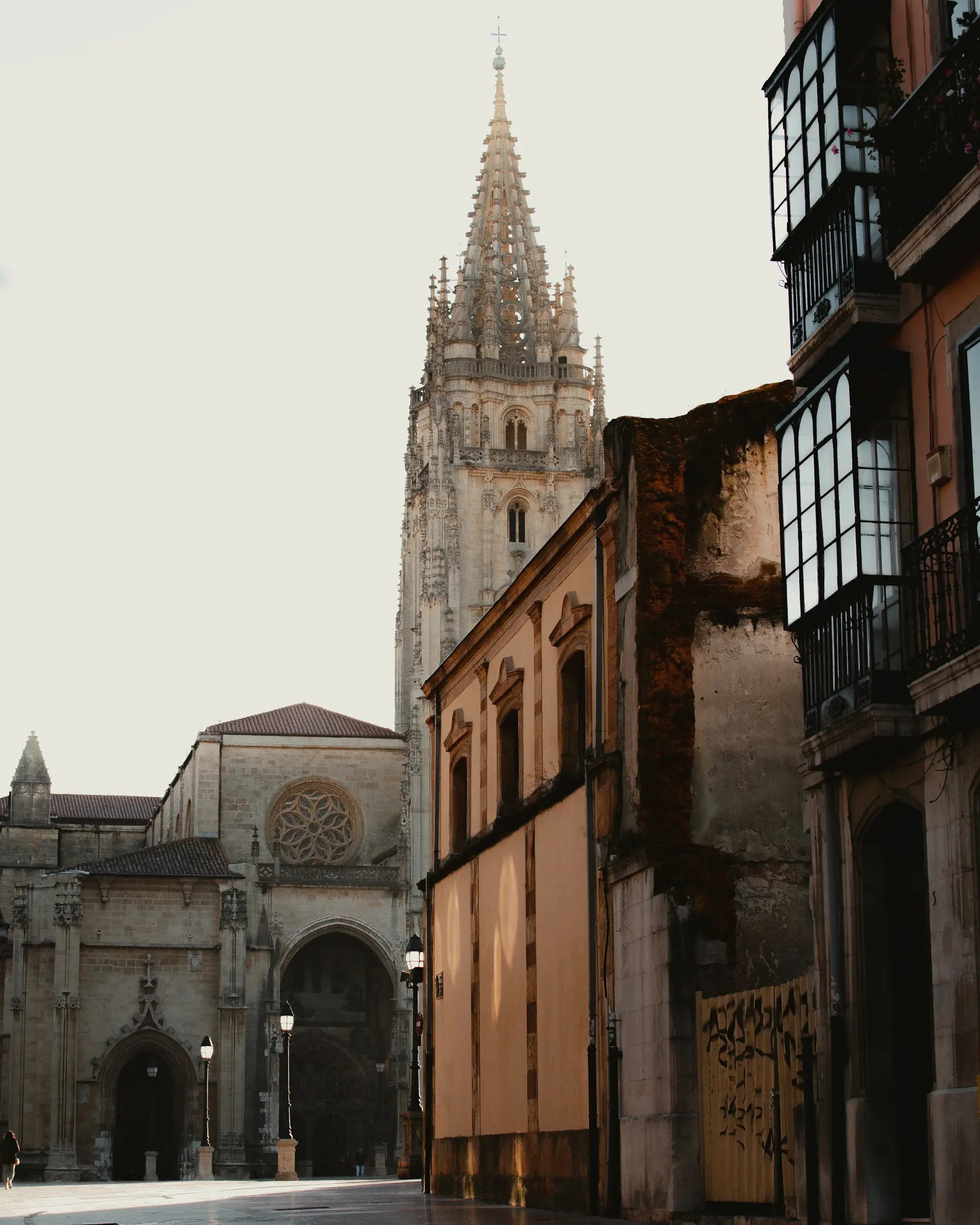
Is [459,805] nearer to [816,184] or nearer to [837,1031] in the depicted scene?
[837,1031]

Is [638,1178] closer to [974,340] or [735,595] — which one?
[735,595]

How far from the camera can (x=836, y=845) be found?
1321 cm

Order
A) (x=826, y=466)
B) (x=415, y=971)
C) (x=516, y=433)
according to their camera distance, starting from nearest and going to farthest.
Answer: (x=826, y=466) < (x=415, y=971) < (x=516, y=433)

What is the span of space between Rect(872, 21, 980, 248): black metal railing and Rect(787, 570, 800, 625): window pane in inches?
97.7

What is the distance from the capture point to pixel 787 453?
13.8 meters

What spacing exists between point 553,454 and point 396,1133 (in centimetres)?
3046

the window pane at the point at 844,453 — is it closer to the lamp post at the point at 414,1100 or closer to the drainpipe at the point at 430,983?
the drainpipe at the point at 430,983

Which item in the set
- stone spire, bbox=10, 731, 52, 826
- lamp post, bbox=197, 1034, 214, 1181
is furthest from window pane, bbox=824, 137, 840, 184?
stone spire, bbox=10, 731, 52, 826

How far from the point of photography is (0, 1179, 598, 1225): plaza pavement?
59.4ft

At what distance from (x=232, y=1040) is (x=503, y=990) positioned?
3790 centimetres

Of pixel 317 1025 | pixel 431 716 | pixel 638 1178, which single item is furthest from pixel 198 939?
pixel 638 1178

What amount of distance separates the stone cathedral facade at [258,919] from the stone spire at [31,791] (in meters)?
0.10

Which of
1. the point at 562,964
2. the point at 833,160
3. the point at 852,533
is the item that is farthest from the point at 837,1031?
the point at 562,964

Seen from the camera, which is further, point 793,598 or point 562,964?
point 562,964
